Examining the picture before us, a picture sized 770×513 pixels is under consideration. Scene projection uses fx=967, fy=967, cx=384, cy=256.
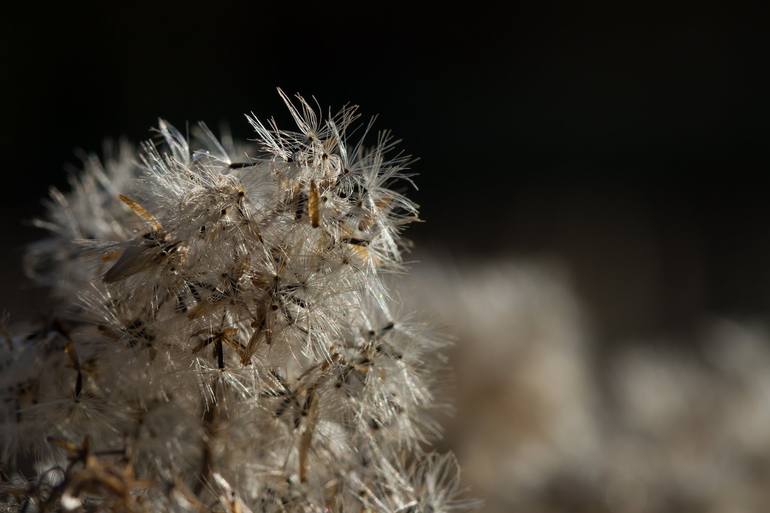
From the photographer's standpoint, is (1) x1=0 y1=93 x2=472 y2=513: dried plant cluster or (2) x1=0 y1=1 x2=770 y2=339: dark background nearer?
(1) x1=0 y1=93 x2=472 y2=513: dried plant cluster

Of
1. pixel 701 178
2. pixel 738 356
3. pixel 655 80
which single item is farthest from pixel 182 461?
pixel 655 80

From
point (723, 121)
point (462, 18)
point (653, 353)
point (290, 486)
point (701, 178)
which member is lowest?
point (290, 486)

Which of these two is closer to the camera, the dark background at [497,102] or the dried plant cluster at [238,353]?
the dried plant cluster at [238,353]

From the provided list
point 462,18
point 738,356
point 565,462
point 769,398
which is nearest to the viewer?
point 565,462

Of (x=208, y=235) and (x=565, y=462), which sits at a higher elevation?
(x=208, y=235)

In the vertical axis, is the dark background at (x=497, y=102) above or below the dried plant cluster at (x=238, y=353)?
above

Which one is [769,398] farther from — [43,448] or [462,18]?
[462,18]
